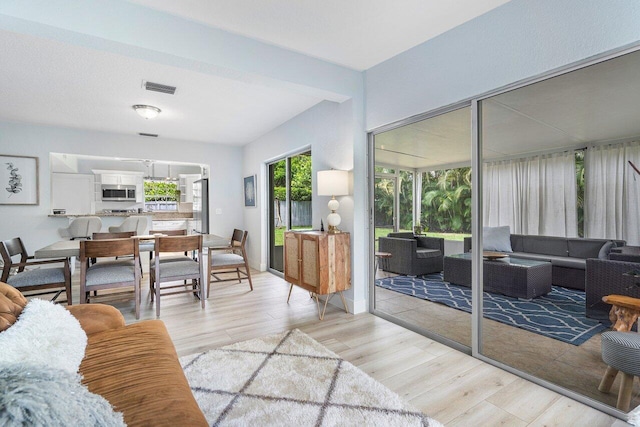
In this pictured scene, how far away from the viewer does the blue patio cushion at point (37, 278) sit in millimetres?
2989

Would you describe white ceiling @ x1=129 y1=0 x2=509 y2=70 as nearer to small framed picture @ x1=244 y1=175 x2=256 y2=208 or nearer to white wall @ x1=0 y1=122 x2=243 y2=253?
small framed picture @ x1=244 y1=175 x2=256 y2=208

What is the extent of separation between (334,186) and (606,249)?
225 centimetres

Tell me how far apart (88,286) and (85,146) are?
3.31 m

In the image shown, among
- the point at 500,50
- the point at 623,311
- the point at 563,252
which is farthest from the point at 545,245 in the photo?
the point at 500,50

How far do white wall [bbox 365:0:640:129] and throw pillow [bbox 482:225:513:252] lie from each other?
1.08m

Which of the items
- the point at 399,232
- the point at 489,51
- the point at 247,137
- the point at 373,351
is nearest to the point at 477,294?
the point at 373,351

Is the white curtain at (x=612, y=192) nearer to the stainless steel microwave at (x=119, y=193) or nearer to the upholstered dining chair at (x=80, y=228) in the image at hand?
the upholstered dining chair at (x=80, y=228)

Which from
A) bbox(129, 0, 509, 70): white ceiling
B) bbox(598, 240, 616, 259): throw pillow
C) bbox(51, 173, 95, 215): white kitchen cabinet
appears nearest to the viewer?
bbox(598, 240, 616, 259): throw pillow

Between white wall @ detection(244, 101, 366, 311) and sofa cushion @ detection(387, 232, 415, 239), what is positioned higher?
white wall @ detection(244, 101, 366, 311)

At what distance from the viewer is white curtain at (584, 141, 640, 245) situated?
190 centimetres

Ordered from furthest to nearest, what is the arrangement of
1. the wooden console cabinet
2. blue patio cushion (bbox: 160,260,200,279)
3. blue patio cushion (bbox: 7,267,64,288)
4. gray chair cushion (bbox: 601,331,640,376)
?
1. blue patio cushion (bbox: 160,260,200,279)
2. the wooden console cabinet
3. blue patio cushion (bbox: 7,267,64,288)
4. gray chair cushion (bbox: 601,331,640,376)

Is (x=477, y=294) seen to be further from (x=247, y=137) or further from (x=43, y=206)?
(x=43, y=206)

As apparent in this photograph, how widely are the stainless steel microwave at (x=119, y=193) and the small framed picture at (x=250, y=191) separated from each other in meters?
5.49

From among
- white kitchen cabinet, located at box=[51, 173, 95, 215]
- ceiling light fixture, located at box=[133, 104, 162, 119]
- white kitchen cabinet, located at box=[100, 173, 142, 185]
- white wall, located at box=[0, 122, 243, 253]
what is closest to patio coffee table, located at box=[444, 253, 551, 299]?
ceiling light fixture, located at box=[133, 104, 162, 119]
